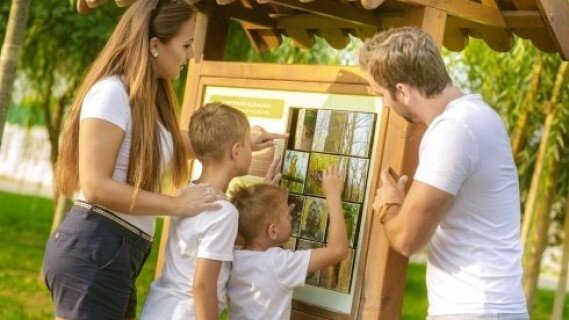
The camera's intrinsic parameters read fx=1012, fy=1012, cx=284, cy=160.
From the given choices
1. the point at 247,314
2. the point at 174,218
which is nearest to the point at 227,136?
the point at 174,218

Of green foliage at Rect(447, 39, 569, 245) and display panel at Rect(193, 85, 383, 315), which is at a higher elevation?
green foliage at Rect(447, 39, 569, 245)

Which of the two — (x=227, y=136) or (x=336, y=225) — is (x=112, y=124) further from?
(x=336, y=225)

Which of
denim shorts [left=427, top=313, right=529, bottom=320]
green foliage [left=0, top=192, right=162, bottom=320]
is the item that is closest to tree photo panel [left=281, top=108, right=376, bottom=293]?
denim shorts [left=427, top=313, right=529, bottom=320]

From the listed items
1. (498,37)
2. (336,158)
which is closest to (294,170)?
(336,158)

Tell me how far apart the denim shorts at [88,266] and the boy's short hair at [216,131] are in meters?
0.46

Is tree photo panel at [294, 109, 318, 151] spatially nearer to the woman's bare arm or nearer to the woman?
the woman

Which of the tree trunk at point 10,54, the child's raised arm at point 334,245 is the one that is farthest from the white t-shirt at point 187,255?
the tree trunk at point 10,54

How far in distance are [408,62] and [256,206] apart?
100 cm

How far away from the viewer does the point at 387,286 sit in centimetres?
379

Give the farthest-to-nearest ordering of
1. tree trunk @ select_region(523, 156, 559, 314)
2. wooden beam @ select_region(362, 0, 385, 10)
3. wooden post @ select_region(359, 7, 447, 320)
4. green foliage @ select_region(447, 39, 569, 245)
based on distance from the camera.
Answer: tree trunk @ select_region(523, 156, 559, 314), green foliage @ select_region(447, 39, 569, 245), wooden post @ select_region(359, 7, 447, 320), wooden beam @ select_region(362, 0, 385, 10)

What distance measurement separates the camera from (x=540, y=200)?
29.8 ft

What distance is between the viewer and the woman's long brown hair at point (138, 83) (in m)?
3.63

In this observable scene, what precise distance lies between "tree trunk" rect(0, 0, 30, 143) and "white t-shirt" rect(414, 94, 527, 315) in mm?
4068

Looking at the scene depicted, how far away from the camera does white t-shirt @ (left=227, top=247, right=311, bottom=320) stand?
3.89 metres
